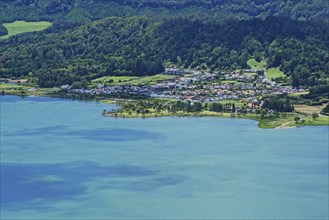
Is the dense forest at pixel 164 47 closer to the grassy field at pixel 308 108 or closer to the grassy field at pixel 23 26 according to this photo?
the grassy field at pixel 23 26

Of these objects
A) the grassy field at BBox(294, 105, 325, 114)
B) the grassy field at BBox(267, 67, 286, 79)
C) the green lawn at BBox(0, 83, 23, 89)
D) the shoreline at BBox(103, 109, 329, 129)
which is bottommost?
the green lawn at BBox(0, 83, 23, 89)

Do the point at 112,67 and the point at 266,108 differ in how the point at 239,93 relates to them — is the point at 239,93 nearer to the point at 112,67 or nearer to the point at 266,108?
the point at 266,108

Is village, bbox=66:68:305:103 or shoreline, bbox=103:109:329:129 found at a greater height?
village, bbox=66:68:305:103

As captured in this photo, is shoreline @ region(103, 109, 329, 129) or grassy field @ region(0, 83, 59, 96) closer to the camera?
shoreline @ region(103, 109, 329, 129)

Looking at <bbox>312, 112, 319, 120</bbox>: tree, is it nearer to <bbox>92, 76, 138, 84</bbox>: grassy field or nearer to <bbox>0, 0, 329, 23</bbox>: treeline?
<bbox>92, 76, 138, 84</bbox>: grassy field

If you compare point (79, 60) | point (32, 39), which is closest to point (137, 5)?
point (32, 39)

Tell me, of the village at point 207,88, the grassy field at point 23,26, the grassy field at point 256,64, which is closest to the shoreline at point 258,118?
the village at point 207,88

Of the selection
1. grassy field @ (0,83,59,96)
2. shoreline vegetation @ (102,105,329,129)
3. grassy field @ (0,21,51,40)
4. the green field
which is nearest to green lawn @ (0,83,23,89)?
grassy field @ (0,83,59,96)
